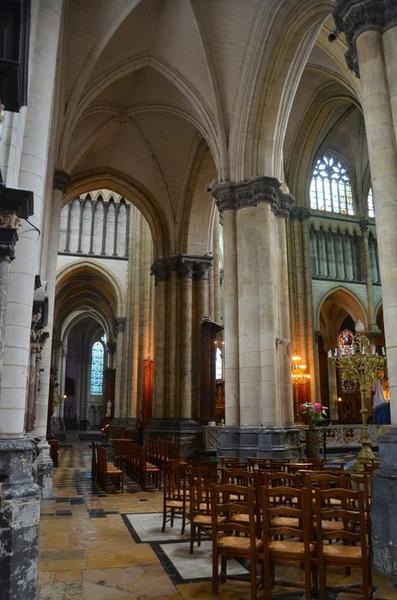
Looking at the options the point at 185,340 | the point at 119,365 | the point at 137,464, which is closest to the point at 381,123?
the point at 137,464

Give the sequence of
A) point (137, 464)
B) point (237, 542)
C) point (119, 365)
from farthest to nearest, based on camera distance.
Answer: point (119, 365)
point (137, 464)
point (237, 542)

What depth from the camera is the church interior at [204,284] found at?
452cm

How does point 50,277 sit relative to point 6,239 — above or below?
above

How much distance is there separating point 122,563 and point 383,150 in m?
5.84

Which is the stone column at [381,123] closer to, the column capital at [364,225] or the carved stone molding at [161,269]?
the carved stone molding at [161,269]

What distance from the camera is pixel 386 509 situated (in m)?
5.22

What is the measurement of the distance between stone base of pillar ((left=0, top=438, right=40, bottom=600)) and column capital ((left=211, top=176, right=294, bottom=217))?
937 centimetres

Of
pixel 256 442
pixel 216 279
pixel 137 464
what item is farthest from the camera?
pixel 216 279

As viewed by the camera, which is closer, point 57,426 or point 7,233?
point 7,233

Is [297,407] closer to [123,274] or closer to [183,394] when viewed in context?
[183,394]

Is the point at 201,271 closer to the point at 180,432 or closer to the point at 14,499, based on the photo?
the point at 180,432

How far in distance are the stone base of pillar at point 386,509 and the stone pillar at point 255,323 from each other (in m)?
5.84

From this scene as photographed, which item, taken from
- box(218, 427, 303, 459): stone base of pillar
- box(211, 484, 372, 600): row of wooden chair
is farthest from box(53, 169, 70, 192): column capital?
box(211, 484, 372, 600): row of wooden chair

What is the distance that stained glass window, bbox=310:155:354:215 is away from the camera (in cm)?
2758
